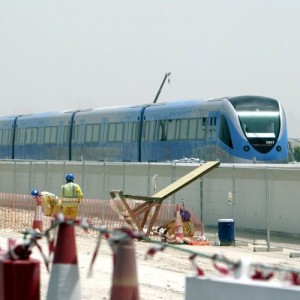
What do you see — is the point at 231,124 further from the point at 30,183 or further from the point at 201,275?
the point at 201,275

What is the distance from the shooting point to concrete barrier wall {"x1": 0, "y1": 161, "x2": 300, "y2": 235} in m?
26.5

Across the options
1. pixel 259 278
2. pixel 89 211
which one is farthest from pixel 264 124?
pixel 259 278

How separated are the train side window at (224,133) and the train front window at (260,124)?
22.7 inches

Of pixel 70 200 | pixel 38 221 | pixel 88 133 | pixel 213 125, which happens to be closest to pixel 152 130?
pixel 213 125

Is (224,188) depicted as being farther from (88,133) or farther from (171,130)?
(88,133)

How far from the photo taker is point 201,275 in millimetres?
6512

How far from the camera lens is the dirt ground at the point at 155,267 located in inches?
523

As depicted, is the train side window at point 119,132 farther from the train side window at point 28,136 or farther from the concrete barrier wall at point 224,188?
the concrete barrier wall at point 224,188

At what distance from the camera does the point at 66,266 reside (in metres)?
7.19

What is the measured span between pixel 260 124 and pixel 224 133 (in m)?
1.82

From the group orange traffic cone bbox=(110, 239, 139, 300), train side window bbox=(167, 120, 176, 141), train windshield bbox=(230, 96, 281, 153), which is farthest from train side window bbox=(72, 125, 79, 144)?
orange traffic cone bbox=(110, 239, 139, 300)

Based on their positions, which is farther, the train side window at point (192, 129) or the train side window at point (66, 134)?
the train side window at point (66, 134)

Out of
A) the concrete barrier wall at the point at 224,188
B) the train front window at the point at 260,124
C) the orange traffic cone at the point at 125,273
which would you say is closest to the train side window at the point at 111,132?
the train front window at the point at 260,124

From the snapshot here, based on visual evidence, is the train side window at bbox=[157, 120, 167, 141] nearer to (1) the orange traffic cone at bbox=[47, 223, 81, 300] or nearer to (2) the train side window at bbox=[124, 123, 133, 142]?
(2) the train side window at bbox=[124, 123, 133, 142]
